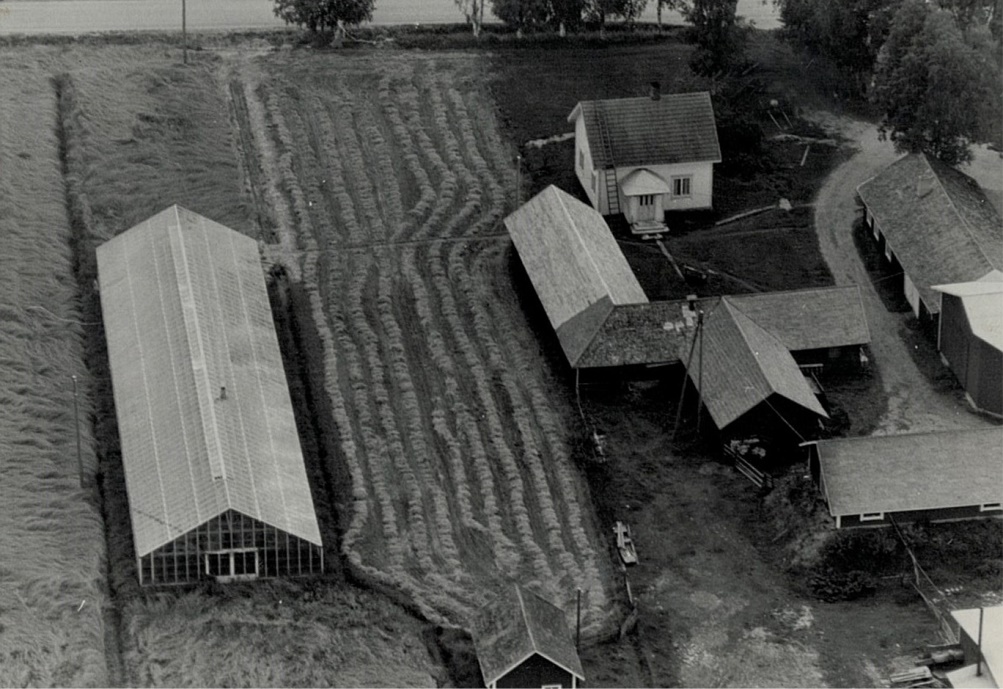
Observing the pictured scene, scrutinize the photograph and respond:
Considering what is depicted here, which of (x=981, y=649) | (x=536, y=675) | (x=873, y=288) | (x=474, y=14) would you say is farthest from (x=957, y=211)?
(x=536, y=675)

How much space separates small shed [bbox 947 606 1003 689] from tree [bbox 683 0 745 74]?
4413cm

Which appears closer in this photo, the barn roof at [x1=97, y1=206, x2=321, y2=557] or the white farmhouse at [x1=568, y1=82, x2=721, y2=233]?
the barn roof at [x1=97, y1=206, x2=321, y2=557]

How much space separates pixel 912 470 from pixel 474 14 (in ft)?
152

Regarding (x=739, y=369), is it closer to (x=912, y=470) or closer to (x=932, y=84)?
(x=912, y=470)

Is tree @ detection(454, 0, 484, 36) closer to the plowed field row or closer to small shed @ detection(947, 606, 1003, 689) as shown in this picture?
the plowed field row

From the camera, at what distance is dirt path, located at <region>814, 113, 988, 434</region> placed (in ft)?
266

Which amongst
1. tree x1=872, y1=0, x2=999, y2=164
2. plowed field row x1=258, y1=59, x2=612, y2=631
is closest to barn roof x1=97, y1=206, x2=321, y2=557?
plowed field row x1=258, y1=59, x2=612, y2=631

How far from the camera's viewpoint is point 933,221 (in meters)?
90.2

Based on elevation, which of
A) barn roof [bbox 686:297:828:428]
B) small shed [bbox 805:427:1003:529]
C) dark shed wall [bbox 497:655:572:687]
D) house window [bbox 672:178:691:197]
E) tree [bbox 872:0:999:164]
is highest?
tree [bbox 872:0:999:164]

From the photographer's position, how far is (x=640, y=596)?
7125 cm

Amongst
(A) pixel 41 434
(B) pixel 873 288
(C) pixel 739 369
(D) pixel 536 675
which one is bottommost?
(D) pixel 536 675

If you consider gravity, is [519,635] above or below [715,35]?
below

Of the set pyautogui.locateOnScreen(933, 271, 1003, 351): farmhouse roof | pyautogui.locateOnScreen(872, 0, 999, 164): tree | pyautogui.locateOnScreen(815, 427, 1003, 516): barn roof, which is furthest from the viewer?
pyautogui.locateOnScreen(872, 0, 999, 164): tree

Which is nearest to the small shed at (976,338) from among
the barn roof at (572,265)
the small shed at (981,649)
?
the barn roof at (572,265)
